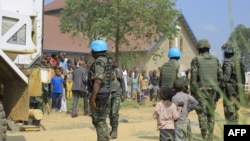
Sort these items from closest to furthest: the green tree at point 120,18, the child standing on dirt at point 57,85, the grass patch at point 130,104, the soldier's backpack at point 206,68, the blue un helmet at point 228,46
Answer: the blue un helmet at point 228,46 < the soldier's backpack at point 206,68 < the child standing on dirt at point 57,85 < the grass patch at point 130,104 < the green tree at point 120,18

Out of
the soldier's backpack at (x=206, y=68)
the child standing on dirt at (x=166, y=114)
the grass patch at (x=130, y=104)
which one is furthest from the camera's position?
the grass patch at (x=130, y=104)

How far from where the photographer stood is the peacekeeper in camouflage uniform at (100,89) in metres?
6.27

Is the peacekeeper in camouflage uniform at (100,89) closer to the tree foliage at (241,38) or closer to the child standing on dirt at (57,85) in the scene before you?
the tree foliage at (241,38)

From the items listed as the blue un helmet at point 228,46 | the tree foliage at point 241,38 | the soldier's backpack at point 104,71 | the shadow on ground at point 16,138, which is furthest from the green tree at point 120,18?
the tree foliage at point 241,38

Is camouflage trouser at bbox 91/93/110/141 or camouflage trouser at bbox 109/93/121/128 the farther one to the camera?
camouflage trouser at bbox 109/93/121/128

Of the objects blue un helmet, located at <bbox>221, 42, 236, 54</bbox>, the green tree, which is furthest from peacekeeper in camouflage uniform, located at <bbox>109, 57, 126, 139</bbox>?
the green tree

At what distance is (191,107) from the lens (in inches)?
268

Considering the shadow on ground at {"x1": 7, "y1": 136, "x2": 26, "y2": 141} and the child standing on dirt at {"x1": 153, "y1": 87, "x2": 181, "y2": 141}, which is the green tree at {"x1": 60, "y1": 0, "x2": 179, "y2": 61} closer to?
the shadow on ground at {"x1": 7, "y1": 136, "x2": 26, "y2": 141}

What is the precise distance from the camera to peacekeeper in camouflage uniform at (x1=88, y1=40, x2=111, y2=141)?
6266 millimetres

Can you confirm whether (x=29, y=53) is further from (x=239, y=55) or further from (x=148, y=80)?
(x=148, y=80)

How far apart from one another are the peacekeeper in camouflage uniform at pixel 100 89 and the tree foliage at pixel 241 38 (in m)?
3.72

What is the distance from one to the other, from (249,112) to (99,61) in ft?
12.5

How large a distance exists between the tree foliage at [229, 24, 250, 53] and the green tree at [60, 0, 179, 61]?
1892 centimetres

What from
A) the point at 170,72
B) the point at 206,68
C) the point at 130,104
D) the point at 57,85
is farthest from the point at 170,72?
the point at 130,104
